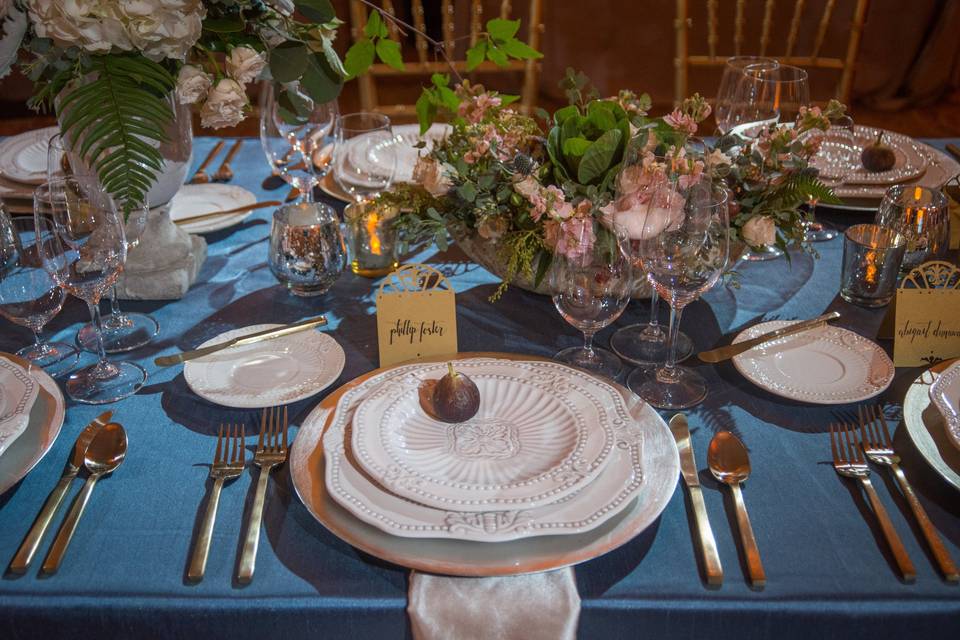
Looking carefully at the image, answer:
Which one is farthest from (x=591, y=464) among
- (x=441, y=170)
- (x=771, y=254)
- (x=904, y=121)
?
(x=904, y=121)

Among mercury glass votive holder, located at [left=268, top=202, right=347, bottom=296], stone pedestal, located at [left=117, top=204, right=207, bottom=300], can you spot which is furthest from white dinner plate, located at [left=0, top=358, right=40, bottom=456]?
mercury glass votive holder, located at [left=268, top=202, right=347, bottom=296]

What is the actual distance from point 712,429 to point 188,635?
1.94 feet

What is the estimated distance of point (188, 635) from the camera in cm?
75

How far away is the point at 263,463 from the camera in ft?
2.93

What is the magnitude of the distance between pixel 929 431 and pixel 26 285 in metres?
1.09

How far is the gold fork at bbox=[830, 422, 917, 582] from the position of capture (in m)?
0.76

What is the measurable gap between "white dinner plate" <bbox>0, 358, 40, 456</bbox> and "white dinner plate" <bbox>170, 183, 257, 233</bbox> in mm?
482

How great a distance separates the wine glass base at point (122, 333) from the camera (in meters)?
1.15

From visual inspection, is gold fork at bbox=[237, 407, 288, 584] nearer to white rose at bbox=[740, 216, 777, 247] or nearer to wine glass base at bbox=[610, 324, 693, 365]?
wine glass base at bbox=[610, 324, 693, 365]

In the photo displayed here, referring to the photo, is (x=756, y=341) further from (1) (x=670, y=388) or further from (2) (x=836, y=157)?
(2) (x=836, y=157)

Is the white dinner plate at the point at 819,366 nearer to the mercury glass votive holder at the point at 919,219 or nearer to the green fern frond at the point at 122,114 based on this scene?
the mercury glass votive holder at the point at 919,219

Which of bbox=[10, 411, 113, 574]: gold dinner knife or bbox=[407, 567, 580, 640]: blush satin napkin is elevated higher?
bbox=[10, 411, 113, 574]: gold dinner knife

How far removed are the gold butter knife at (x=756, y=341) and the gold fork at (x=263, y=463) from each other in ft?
1.76

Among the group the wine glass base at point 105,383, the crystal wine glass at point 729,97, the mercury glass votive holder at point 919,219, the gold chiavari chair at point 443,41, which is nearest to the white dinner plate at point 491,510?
the wine glass base at point 105,383
